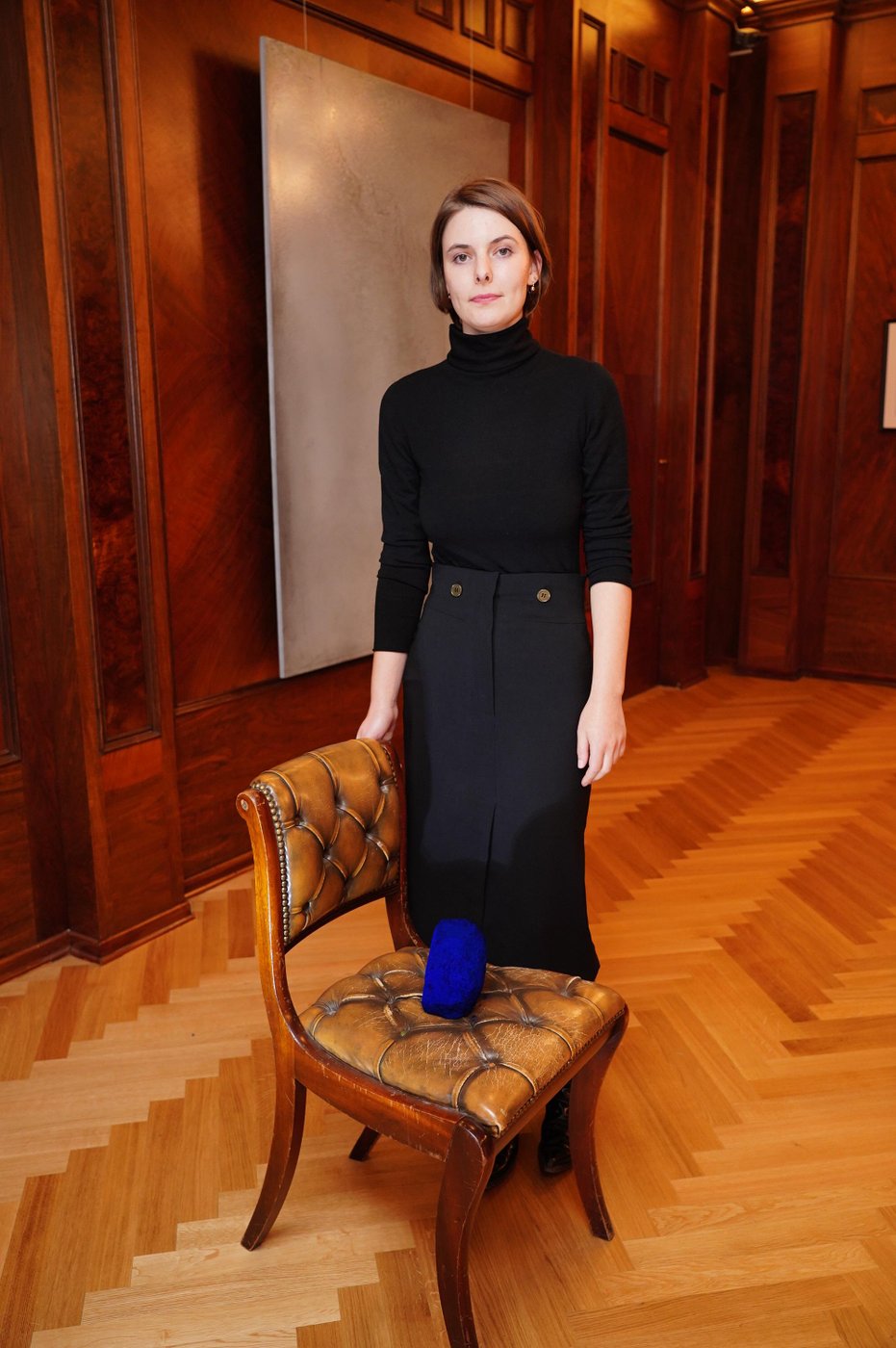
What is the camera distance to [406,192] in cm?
374

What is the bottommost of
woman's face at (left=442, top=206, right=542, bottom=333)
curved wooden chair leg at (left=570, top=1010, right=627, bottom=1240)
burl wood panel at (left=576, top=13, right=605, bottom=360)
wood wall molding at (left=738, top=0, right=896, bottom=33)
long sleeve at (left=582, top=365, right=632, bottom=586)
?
curved wooden chair leg at (left=570, top=1010, right=627, bottom=1240)

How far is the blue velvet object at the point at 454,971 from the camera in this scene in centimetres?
173

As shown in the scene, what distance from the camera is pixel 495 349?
1954 mm

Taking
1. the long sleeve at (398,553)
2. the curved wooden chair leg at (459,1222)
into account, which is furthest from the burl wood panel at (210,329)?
the curved wooden chair leg at (459,1222)

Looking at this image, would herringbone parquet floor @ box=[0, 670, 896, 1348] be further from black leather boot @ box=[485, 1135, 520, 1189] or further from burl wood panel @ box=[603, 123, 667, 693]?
burl wood panel @ box=[603, 123, 667, 693]

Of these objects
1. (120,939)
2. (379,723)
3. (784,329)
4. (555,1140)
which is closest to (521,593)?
(379,723)

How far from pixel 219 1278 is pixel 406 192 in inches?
126

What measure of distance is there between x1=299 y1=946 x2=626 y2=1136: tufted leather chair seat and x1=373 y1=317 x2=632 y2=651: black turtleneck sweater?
0.72 m

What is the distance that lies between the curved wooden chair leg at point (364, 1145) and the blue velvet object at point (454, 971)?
1.86 feet

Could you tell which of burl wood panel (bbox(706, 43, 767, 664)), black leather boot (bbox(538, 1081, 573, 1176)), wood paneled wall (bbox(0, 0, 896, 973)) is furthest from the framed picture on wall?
black leather boot (bbox(538, 1081, 573, 1176))

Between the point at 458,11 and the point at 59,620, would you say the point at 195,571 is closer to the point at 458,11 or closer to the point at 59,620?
the point at 59,620

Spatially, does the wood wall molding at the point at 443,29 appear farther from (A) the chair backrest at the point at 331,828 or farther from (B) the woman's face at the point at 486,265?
(A) the chair backrest at the point at 331,828

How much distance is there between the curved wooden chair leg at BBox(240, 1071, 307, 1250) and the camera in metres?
1.84

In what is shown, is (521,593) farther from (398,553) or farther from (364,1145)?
(364,1145)
